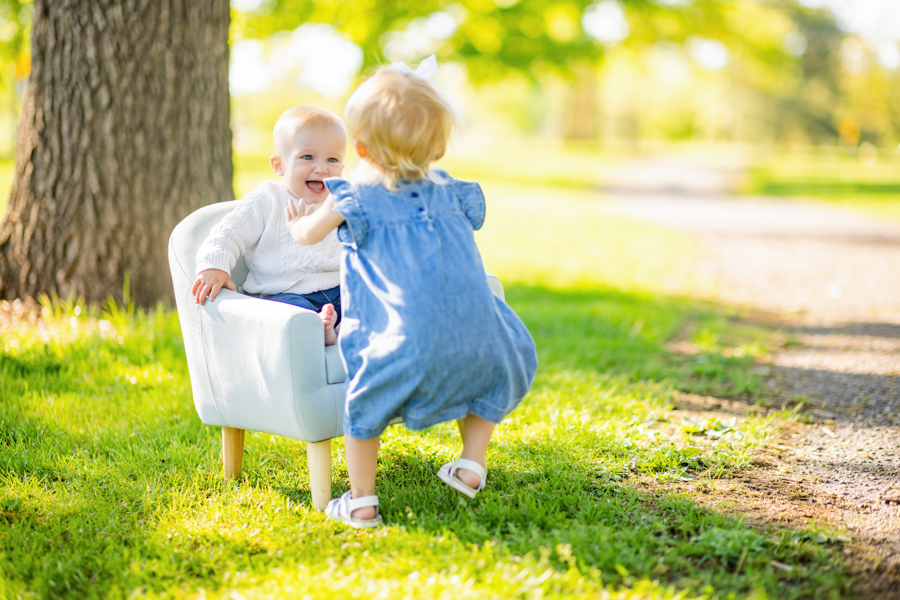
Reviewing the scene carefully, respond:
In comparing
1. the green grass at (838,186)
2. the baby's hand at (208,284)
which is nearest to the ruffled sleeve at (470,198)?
the baby's hand at (208,284)

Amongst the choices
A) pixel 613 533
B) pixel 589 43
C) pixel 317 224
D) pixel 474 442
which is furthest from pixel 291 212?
pixel 589 43

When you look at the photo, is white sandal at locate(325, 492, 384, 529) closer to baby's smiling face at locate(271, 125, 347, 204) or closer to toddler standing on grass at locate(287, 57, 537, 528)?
toddler standing on grass at locate(287, 57, 537, 528)

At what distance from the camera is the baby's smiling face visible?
2.88m

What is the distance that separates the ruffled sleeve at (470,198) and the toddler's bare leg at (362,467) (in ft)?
2.67

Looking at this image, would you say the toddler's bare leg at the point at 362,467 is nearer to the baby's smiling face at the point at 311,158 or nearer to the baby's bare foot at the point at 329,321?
the baby's bare foot at the point at 329,321

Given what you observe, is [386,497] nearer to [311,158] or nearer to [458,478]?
[458,478]

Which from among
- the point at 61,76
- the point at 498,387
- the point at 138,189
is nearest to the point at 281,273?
the point at 498,387

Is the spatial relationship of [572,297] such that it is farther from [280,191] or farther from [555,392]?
[280,191]

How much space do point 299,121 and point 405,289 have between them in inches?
37.2

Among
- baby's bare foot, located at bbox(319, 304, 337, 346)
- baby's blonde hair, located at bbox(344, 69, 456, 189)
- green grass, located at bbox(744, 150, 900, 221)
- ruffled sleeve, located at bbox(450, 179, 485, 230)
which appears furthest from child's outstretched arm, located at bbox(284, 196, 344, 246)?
green grass, located at bbox(744, 150, 900, 221)

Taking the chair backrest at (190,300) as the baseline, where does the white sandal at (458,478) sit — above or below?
below

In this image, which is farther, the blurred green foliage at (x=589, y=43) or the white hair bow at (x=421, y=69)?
the blurred green foliage at (x=589, y=43)

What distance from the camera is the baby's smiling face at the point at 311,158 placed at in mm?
2875

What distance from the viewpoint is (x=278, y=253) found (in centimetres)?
300
